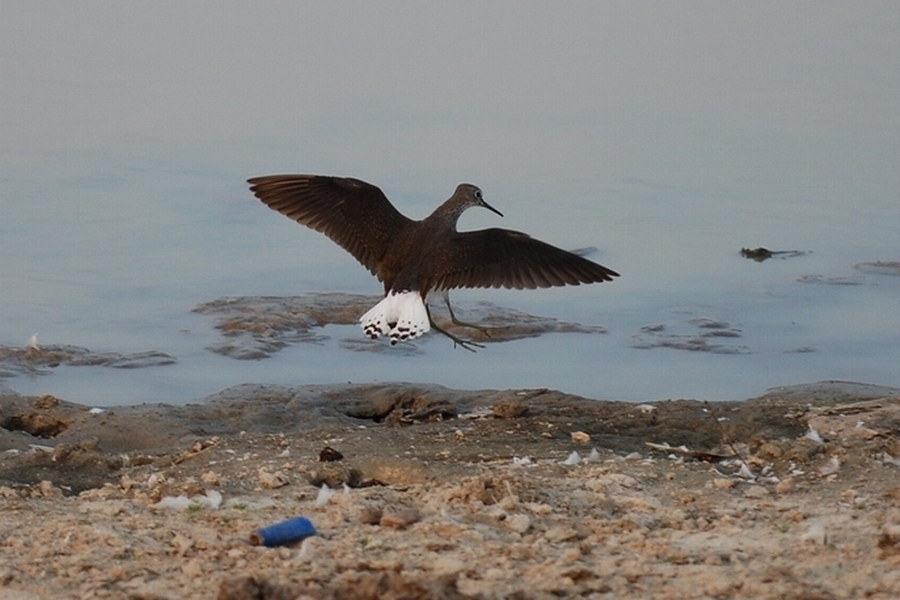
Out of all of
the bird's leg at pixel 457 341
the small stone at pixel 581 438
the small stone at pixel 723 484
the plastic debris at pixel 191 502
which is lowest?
the plastic debris at pixel 191 502

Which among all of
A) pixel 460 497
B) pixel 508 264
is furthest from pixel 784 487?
pixel 508 264

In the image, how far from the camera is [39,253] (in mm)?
10305

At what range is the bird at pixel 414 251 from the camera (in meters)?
8.05

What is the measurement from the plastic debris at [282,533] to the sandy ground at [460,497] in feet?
0.14

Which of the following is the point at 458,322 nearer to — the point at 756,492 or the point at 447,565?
the point at 756,492

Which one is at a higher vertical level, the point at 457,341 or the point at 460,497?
the point at 457,341

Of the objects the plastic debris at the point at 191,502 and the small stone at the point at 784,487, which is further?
the small stone at the point at 784,487

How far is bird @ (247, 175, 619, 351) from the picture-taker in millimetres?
8055

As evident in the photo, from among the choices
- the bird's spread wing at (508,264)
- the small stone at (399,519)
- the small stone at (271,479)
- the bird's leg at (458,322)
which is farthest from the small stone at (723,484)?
the bird's leg at (458,322)

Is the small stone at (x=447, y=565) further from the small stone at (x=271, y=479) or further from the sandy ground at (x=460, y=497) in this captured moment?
the small stone at (x=271, y=479)

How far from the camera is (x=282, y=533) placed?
4.62m

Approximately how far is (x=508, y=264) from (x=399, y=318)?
0.76 meters

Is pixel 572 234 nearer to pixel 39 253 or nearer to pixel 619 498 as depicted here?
pixel 39 253

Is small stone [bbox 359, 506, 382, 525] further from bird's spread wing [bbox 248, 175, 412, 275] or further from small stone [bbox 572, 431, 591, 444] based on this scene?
bird's spread wing [bbox 248, 175, 412, 275]
